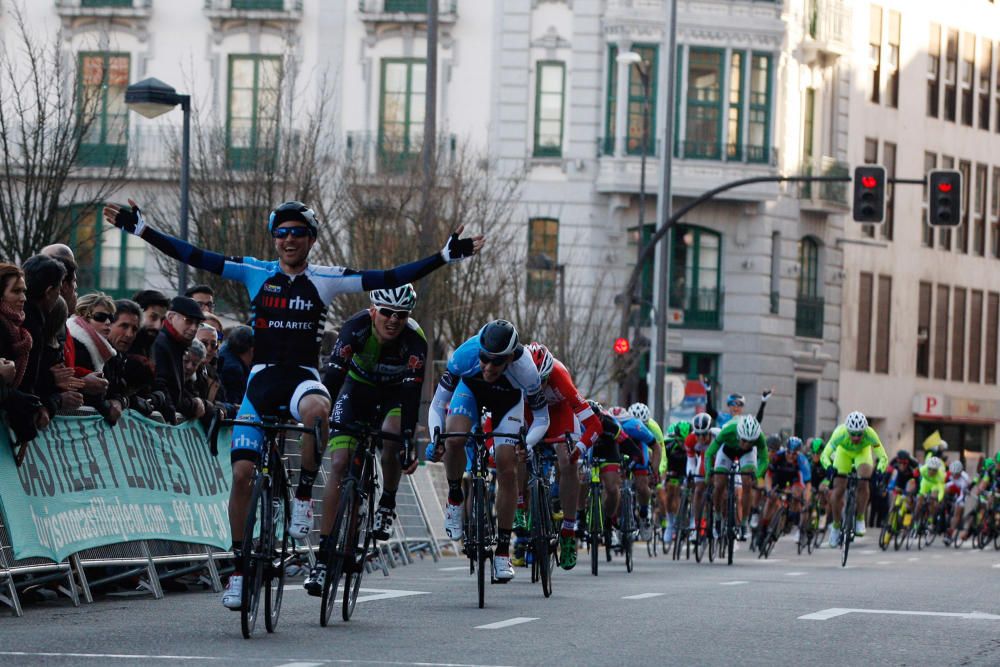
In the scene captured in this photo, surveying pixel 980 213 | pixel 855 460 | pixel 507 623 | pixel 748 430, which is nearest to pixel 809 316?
pixel 980 213

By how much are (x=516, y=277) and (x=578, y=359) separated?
3.19 meters

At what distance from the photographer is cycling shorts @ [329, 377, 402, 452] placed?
1368cm

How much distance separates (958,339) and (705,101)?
16.1 m

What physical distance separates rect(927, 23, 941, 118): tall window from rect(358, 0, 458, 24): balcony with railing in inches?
672

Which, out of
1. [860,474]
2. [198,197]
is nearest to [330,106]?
[198,197]

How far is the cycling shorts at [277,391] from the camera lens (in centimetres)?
1235

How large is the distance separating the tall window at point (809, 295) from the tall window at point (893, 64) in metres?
6.05

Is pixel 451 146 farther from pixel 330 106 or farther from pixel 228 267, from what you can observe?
pixel 228 267

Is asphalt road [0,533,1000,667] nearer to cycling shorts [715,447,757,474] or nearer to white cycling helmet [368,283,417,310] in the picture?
white cycling helmet [368,283,417,310]

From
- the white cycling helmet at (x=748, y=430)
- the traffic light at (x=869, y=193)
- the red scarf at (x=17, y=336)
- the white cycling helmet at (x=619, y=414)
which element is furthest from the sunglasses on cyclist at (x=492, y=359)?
the traffic light at (x=869, y=193)

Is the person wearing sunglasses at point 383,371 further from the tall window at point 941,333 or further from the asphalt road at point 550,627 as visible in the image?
the tall window at point 941,333

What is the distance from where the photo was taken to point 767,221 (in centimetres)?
5175

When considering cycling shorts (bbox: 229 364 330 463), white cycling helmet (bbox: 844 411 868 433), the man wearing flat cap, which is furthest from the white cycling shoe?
white cycling helmet (bbox: 844 411 868 433)

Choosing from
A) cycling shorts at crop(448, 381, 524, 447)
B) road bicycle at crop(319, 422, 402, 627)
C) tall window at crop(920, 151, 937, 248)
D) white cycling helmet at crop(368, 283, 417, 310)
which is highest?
tall window at crop(920, 151, 937, 248)
